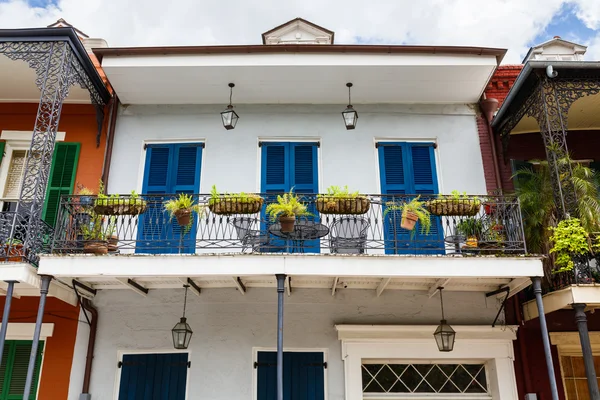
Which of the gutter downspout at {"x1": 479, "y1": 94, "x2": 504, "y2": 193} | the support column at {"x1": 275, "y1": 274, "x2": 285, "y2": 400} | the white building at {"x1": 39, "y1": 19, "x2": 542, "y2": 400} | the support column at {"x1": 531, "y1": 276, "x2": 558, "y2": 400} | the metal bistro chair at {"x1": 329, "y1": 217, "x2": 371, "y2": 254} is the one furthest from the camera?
the gutter downspout at {"x1": 479, "y1": 94, "x2": 504, "y2": 193}

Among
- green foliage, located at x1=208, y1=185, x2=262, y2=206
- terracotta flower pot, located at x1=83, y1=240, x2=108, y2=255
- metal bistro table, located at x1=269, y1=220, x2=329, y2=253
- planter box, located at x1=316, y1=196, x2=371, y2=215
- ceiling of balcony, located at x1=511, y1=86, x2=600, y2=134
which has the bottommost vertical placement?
terracotta flower pot, located at x1=83, y1=240, x2=108, y2=255

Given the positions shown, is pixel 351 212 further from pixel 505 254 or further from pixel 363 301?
pixel 505 254

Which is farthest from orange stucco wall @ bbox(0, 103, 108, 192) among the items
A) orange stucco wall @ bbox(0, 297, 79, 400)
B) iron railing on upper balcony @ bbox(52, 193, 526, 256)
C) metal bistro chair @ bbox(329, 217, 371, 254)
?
metal bistro chair @ bbox(329, 217, 371, 254)

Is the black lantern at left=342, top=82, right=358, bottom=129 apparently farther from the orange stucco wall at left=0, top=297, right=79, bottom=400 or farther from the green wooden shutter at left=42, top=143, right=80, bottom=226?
the orange stucco wall at left=0, top=297, right=79, bottom=400

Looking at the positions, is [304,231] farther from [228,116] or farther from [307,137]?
[228,116]

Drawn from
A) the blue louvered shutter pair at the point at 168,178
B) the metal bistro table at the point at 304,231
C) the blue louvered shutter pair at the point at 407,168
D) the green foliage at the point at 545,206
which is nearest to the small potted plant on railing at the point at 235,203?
the metal bistro table at the point at 304,231

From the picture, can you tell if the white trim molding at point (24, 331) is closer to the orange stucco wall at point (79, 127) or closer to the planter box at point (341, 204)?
the orange stucco wall at point (79, 127)

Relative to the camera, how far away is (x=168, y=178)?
8414 millimetres

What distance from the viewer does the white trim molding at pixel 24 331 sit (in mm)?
7410

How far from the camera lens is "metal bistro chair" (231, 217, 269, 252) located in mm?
6801

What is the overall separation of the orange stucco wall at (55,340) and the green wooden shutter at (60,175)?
1.42 metres

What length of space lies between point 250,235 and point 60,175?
3.77m

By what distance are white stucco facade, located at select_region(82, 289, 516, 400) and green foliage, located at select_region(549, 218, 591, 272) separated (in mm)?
1436

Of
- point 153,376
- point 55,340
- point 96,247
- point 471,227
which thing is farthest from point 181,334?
point 471,227
